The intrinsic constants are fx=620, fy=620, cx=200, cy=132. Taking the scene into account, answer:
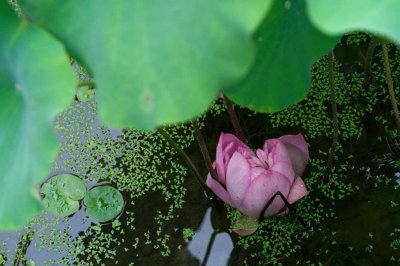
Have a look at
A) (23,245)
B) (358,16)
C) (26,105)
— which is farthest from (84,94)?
(358,16)

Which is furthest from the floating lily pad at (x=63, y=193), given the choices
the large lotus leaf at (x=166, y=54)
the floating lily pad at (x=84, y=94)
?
the large lotus leaf at (x=166, y=54)

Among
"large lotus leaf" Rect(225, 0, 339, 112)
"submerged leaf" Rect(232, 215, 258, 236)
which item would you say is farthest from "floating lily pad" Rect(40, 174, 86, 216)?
"large lotus leaf" Rect(225, 0, 339, 112)

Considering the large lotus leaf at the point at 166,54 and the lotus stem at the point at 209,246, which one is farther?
the lotus stem at the point at 209,246

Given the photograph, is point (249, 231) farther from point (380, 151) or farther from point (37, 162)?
point (37, 162)

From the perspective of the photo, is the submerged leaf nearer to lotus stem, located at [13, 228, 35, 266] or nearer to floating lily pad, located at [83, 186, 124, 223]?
floating lily pad, located at [83, 186, 124, 223]

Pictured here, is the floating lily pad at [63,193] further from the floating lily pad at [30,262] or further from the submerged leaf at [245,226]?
the submerged leaf at [245,226]

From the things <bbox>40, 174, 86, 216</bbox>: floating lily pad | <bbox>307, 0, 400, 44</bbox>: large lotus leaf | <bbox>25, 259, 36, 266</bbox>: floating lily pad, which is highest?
<bbox>307, 0, 400, 44</bbox>: large lotus leaf

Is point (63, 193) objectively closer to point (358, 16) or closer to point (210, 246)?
point (210, 246)
